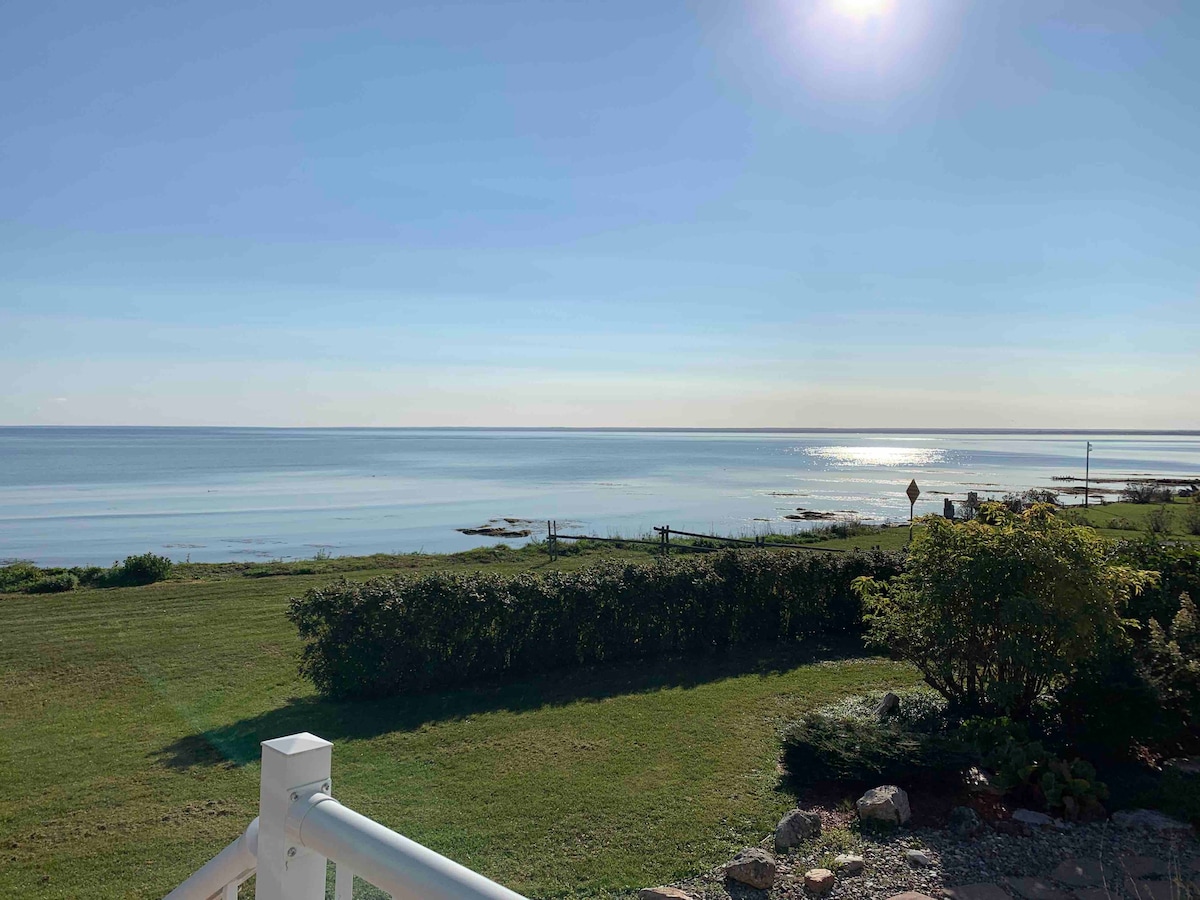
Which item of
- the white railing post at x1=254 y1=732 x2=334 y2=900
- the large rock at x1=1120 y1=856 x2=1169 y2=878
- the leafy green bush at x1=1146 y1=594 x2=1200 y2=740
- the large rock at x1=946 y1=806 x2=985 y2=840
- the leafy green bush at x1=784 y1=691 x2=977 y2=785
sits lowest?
the large rock at x1=946 y1=806 x2=985 y2=840

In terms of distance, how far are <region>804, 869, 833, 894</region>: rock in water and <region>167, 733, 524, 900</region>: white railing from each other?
156 inches

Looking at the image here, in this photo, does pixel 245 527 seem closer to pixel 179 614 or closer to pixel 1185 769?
pixel 179 614

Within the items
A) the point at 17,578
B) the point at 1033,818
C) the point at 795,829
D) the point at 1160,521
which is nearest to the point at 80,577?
the point at 17,578

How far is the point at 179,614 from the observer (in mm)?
13812

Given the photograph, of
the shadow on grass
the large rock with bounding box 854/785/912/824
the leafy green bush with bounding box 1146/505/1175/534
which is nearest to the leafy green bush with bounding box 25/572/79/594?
the shadow on grass

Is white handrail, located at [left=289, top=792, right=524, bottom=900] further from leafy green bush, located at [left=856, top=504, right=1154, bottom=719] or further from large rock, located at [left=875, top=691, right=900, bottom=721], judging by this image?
large rock, located at [left=875, top=691, right=900, bottom=721]

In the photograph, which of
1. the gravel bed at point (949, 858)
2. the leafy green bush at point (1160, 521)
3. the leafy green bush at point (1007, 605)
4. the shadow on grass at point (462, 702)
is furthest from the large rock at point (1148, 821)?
the leafy green bush at point (1160, 521)

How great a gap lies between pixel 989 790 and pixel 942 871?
1.07 meters

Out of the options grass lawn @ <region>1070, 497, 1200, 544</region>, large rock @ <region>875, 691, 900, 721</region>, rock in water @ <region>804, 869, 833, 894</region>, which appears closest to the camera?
rock in water @ <region>804, 869, 833, 894</region>

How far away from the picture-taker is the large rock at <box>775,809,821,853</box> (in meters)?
5.22

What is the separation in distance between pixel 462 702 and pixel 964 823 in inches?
214

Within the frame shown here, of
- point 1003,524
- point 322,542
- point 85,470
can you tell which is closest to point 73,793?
point 1003,524

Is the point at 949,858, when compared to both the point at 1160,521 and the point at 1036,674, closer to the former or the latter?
the point at 1036,674

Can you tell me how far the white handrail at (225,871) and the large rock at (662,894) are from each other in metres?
3.38
